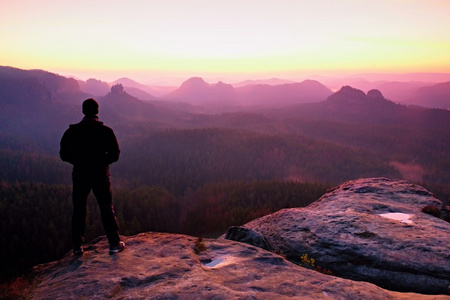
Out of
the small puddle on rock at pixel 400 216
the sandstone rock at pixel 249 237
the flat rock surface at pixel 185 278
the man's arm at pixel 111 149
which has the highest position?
the man's arm at pixel 111 149

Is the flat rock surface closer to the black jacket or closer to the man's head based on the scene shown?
the black jacket

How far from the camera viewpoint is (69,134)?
1032 cm

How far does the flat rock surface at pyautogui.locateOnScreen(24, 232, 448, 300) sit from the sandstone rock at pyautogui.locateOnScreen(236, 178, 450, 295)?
7.90 feet

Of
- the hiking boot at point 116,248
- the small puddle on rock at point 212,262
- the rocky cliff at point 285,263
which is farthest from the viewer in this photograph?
the hiking boot at point 116,248

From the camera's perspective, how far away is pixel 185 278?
9.29 meters

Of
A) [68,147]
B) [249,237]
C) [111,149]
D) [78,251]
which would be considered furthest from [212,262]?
[68,147]

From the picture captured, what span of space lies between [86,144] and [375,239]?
39.7 feet

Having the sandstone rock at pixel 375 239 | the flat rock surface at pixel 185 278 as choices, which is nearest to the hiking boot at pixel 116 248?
the flat rock surface at pixel 185 278

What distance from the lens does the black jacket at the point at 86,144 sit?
10.3 m

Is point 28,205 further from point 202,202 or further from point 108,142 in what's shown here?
point 108,142

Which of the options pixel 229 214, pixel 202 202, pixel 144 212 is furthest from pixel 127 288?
pixel 202 202

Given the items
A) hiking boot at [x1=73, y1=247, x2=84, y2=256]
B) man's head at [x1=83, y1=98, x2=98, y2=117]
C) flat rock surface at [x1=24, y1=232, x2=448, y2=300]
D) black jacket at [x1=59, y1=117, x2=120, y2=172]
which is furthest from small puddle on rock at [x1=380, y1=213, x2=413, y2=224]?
man's head at [x1=83, y1=98, x2=98, y2=117]

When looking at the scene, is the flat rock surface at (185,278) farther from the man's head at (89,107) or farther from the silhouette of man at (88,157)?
the man's head at (89,107)

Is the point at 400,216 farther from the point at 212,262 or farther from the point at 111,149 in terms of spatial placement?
the point at 111,149
